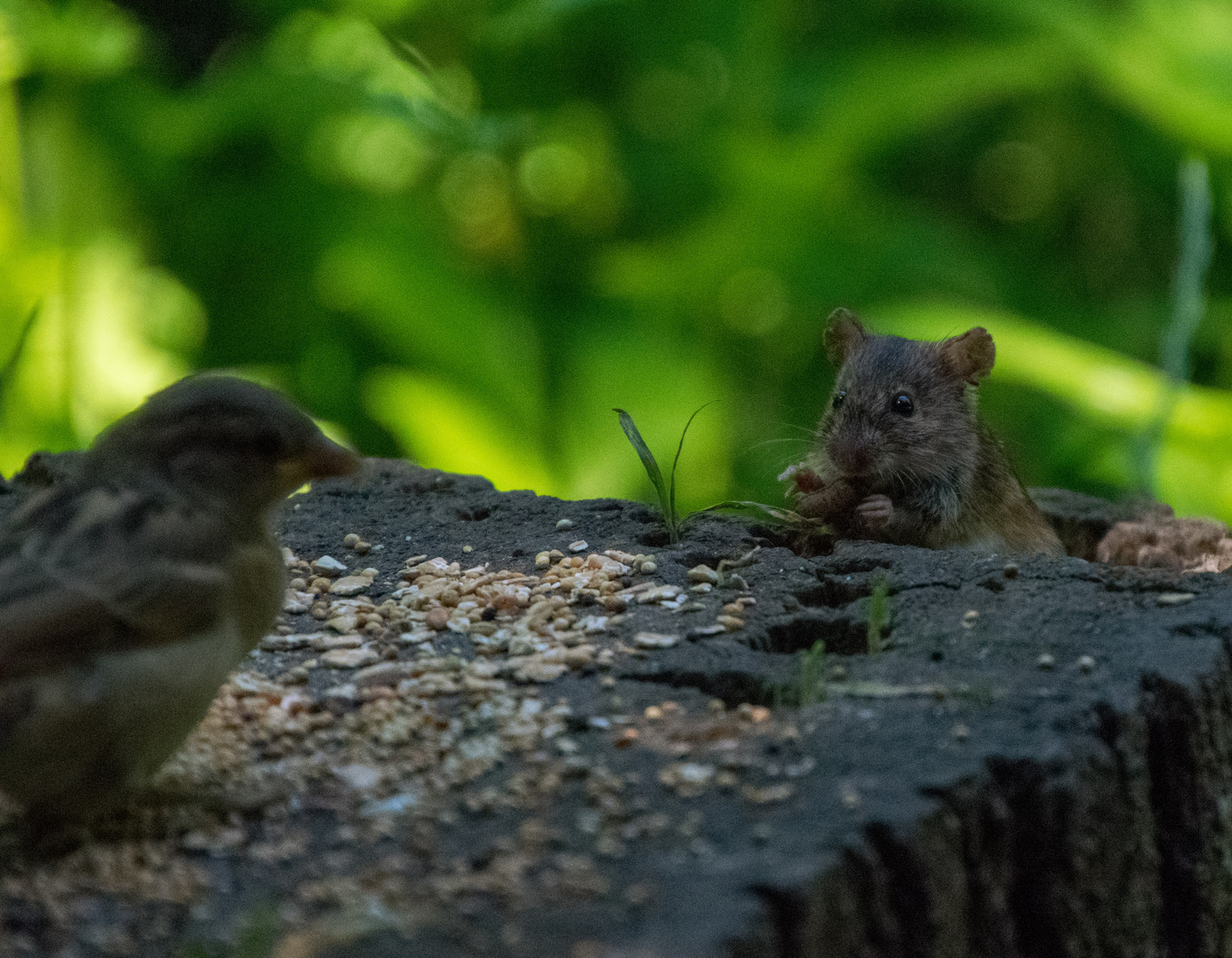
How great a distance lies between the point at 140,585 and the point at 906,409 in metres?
2.92

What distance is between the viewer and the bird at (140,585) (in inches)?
81.5

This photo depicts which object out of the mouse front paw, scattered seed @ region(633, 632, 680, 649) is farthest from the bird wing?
the mouse front paw

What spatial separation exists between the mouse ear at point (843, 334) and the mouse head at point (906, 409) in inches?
4.4

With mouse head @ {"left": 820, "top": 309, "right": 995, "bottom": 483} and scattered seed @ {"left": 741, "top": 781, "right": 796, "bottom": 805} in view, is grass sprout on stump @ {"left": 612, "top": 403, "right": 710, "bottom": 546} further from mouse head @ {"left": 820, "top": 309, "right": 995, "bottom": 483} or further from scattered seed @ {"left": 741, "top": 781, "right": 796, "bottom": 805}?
scattered seed @ {"left": 741, "top": 781, "right": 796, "bottom": 805}

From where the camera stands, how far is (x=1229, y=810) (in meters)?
2.65

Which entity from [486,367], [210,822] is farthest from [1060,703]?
[486,367]

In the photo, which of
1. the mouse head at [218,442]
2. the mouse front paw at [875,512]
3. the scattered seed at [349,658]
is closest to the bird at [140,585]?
the mouse head at [218,442]

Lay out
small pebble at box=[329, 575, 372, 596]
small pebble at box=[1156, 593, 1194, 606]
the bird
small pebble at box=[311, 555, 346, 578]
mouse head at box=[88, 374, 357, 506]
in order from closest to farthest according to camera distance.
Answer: the bird → mouse head at box=[88, 374, 357, 506] → small pebble at box=[1156, 593, 1194, 606] → small pebble at box=[329, 575, 372, 596] → small pebble at box=[311, 555, 346, 578]

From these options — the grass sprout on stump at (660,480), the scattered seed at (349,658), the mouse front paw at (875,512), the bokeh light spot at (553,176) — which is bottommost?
the scattered seed at (349,658)

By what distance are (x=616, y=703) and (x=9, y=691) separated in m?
1.06

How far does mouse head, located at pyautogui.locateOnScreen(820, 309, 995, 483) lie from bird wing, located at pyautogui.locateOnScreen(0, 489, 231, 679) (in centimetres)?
256

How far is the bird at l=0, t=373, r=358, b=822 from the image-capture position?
6.79 feet

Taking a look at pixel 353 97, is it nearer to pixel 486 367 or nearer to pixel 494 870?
pixel 486 367

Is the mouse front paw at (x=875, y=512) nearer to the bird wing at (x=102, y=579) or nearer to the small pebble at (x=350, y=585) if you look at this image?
the small pebble at (x=350, y=585)
